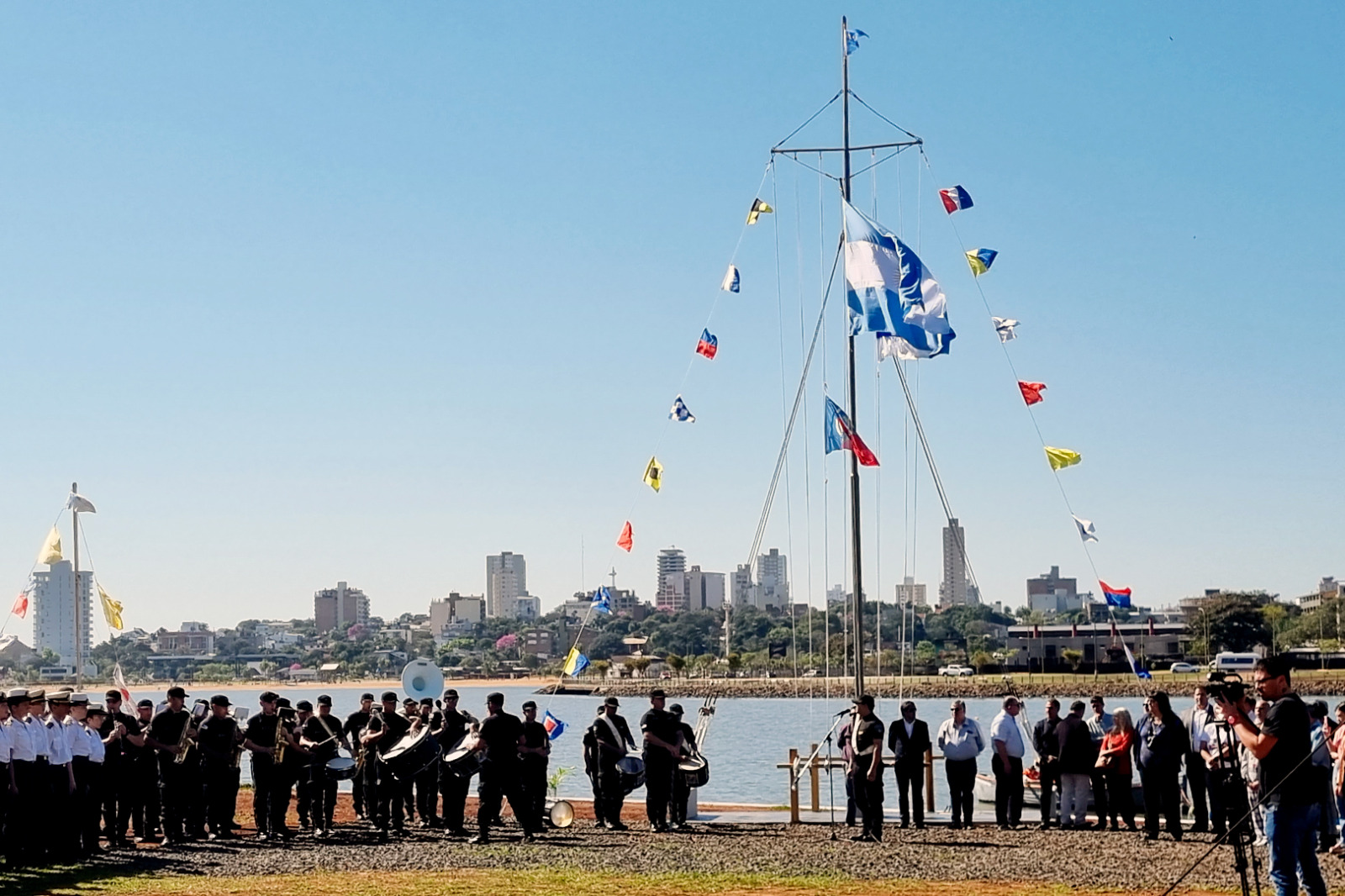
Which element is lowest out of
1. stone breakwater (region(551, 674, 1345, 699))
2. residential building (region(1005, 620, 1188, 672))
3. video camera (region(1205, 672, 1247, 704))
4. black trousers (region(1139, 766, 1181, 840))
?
stone breakwater (region(551, 674, 1345, 699))

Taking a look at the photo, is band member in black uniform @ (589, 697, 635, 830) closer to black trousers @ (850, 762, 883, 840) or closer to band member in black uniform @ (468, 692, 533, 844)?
band member in black uniform @ (468, 692, 533, 844)

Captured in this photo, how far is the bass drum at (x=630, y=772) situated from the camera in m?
21.1

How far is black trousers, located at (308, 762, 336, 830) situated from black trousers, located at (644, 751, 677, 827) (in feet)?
12.7

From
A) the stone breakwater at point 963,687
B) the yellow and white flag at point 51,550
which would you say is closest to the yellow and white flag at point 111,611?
the yellow and white flag at point 51,550

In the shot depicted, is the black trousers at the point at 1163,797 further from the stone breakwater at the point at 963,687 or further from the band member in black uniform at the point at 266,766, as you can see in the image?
the stone breakwater at the point at 963,687

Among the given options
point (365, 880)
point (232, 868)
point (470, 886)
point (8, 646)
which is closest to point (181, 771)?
point (232, 868)

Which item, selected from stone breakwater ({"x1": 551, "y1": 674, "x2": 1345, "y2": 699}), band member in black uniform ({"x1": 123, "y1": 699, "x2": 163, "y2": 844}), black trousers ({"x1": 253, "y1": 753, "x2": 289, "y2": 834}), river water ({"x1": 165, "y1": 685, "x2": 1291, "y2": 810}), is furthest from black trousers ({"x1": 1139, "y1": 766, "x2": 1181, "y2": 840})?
stone breakwater ({"x1": 551, "y1": 674, "x2": 1345, "y2": 699})

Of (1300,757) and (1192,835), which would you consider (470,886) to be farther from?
(1192,835)

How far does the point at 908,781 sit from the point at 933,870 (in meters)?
4.85

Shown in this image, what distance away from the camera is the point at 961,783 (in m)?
20.6

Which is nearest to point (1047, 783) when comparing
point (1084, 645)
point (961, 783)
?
point (961, 783)

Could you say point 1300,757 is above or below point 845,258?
below

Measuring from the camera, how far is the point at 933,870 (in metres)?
15.9

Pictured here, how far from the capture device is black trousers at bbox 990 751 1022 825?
68.1 ft
